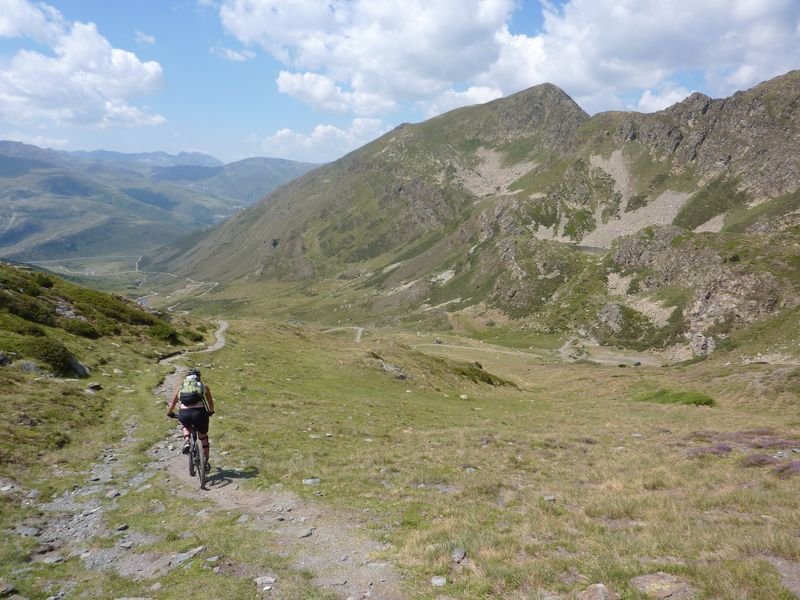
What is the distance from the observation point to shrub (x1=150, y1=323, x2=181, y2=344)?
46.5m

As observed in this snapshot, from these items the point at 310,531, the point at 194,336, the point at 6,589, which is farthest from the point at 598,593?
the point at 194,336

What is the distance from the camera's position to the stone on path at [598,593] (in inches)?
335

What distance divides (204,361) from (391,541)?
108 feet

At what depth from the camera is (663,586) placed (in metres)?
8.66

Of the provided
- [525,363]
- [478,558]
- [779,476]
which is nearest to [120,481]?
[478,558]

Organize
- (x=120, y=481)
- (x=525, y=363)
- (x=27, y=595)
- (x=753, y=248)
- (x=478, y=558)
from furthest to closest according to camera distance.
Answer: (x=753, y=248) < (x=525, y=363) < (x=120, y=481) < (x=478, y=558) < (x=27, y=595)

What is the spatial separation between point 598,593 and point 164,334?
4789cm

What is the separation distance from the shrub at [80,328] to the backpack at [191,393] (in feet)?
89.2

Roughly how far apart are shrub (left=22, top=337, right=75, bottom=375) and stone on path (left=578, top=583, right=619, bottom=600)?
97.0 ft

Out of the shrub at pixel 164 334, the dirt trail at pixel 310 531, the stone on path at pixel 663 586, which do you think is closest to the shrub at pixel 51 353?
the dirt trail at pixel 310 531

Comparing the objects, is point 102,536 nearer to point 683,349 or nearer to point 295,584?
point 295,584

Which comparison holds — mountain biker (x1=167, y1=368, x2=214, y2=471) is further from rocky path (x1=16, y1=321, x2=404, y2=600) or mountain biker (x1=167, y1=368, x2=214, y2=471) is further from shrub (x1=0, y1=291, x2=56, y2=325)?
shrub (x1=0, y1=291, x2=56, y2=325)

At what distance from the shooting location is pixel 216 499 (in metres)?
15.4

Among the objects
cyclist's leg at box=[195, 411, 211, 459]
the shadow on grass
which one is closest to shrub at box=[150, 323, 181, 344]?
the shadow on grass
